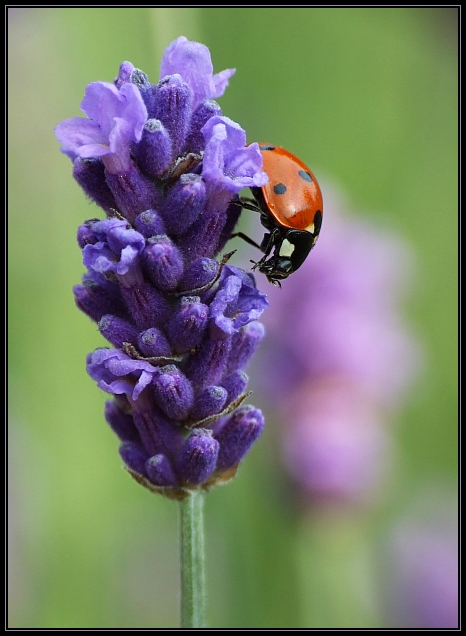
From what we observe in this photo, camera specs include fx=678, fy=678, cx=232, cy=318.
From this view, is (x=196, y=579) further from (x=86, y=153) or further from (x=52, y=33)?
(x=52, y=33)

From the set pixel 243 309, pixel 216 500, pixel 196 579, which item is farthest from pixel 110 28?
pixel 196 579

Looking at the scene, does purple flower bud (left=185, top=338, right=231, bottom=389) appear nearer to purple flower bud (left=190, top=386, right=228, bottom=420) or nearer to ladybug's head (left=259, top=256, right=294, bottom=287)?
purple flower bud (left=190, top=386, right=228, bottom=420)

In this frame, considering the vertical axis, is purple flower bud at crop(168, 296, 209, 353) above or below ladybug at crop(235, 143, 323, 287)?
below

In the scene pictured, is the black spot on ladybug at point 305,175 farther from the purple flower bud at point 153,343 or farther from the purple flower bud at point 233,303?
the purple flower bud at point 153,343

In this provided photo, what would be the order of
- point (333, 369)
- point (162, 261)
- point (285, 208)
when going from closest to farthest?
point (162, 261) → point (285, 208) → point (333, 369)

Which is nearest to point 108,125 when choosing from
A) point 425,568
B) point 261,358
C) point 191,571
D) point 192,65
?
point 192,65

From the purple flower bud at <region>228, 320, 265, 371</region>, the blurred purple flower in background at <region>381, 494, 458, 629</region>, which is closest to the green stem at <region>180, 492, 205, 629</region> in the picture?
the purple flower bud at <region>228, 320, 265, 371</region>

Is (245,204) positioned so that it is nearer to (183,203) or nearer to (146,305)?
A: (183,203)
